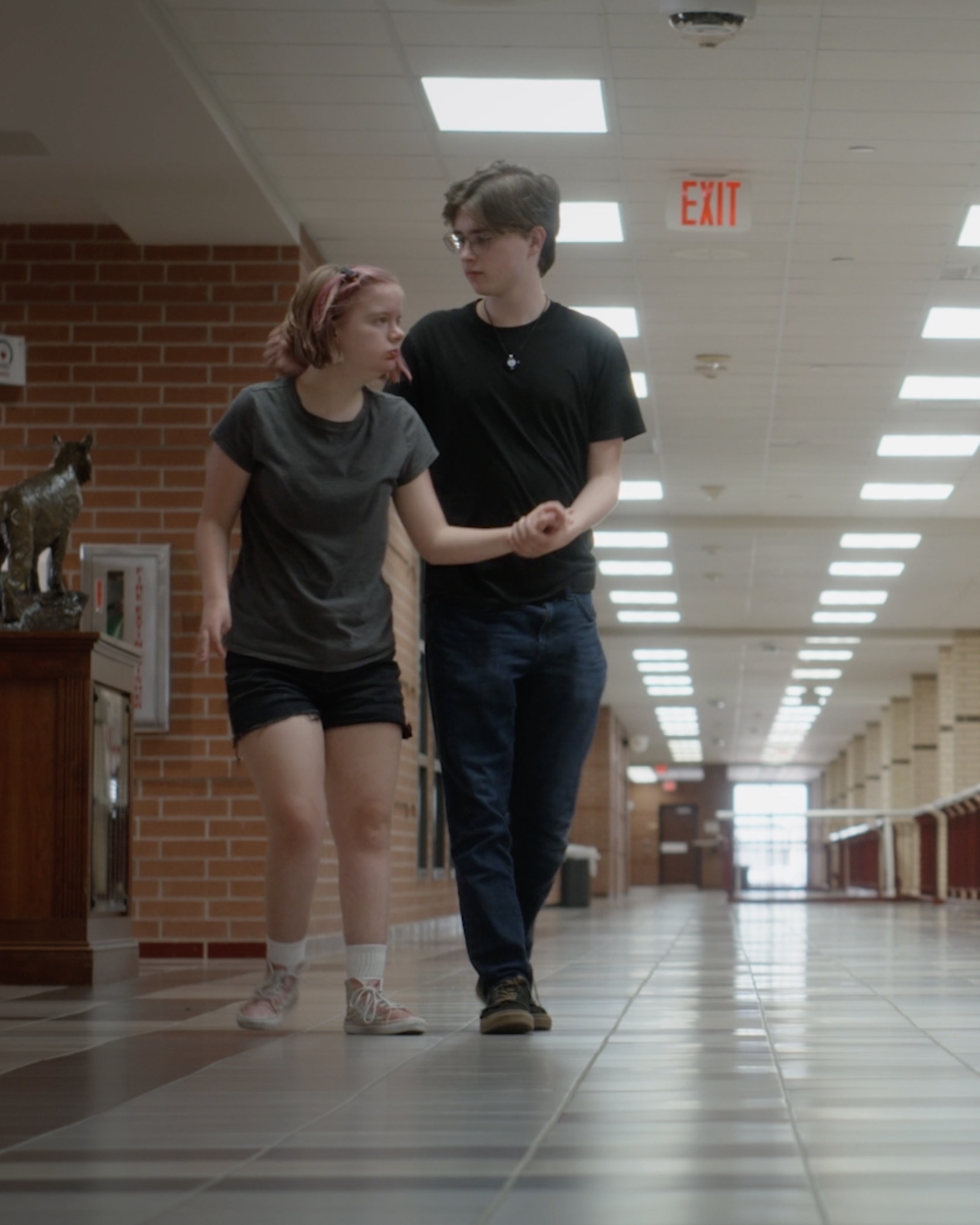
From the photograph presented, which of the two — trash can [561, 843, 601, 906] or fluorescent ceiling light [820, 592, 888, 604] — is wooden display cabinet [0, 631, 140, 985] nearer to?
fluorescent ceiling light [820, 592, 888, 604]

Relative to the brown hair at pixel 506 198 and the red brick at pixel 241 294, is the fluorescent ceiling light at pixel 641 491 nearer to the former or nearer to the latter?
the red brick at pixel 241 294

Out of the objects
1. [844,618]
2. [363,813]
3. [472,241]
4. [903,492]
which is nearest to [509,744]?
[363,813]

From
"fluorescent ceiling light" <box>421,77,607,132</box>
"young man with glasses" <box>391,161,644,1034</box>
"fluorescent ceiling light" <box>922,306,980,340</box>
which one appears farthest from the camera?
"fluorescent ceiling light" <box>922,306,980,340</box>

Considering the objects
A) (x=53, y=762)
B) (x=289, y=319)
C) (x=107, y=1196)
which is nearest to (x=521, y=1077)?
(x=107, y=1196)

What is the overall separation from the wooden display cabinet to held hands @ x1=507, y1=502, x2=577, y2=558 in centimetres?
294

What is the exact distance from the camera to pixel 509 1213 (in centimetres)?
165

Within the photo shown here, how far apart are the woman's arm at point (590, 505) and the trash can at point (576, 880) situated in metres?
19.2

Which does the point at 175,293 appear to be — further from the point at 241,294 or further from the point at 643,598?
the point at 643,598

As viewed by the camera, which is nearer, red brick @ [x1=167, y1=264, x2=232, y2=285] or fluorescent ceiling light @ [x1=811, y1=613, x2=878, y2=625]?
red brick @ [x1=167, y1=264, x2=232, y2=285]

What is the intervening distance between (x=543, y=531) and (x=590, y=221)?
223 inches

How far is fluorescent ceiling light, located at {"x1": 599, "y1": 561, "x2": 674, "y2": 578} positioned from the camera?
18078 mm

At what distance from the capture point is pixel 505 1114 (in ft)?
7.61

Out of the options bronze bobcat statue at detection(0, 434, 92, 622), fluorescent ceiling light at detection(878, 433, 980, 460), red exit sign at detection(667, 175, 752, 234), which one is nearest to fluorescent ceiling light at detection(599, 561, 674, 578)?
fluorescent ceiling light at detection(878, 433, 980, 460)

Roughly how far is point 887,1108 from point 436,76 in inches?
208
